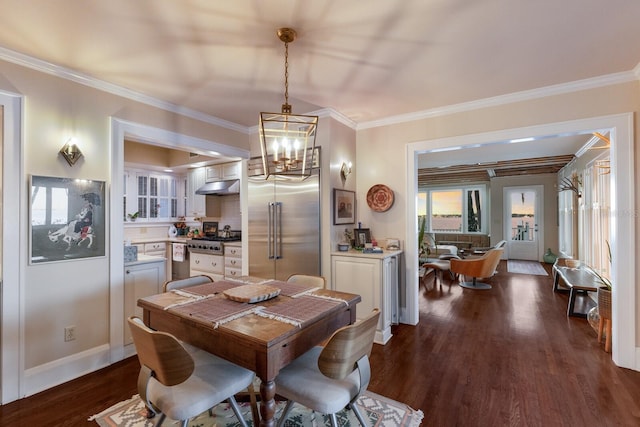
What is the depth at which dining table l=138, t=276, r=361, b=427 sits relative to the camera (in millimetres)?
1460

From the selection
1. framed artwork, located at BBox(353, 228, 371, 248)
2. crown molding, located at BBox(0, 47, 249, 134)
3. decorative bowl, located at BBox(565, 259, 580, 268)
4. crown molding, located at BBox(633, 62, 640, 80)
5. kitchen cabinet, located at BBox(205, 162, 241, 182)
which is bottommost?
decorative bowl, located at BBox(565, 259, 580, 268)

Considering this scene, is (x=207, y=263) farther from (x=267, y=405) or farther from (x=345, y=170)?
(x=267, y=405)

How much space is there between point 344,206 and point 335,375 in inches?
100.0

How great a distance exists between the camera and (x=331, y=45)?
2.19 m

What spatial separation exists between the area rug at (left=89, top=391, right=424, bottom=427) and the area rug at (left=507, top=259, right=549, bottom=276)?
6447 mm

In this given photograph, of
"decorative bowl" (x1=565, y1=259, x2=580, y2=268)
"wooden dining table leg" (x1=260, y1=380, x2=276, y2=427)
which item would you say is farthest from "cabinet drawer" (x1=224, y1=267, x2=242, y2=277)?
"decorative bowl" (x1=565, y1=259, x2=580, y2=268)

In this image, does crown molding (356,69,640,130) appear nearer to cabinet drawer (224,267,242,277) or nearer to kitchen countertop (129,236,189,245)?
cabinet drawer (224,267,242,277)

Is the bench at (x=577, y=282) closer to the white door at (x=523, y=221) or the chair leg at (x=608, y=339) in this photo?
the chair leg at (x=608, y=339)

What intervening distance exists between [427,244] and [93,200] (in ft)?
22.0

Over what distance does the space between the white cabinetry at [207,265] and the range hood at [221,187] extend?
3.62 ft

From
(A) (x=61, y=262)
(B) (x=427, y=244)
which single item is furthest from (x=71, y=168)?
(B) (x=427, y=244)

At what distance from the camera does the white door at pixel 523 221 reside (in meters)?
8.76

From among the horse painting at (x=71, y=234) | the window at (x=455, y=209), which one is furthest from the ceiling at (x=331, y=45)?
the window at (x=455, y=209)

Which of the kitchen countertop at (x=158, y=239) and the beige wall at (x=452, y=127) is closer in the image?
the beige wall at (x=452, y=127)
